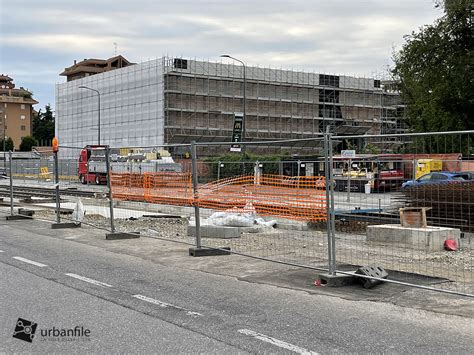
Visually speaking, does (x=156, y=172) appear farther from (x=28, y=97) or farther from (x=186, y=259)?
(x=28, y=97)

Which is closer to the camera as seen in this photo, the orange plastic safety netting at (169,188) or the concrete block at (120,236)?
the orange plastic safety netting at (169,188)

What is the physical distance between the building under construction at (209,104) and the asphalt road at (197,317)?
2295 inches

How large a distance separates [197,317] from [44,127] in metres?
148

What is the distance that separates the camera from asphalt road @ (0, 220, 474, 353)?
525 centimetres

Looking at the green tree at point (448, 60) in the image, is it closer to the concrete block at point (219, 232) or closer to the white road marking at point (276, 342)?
the concrete block at point (219, 232)

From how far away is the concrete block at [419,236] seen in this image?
1038 centimetres

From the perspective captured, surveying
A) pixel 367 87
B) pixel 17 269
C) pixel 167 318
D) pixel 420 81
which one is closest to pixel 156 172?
pixel 17 269

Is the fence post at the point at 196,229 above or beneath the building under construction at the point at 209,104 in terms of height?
beneath

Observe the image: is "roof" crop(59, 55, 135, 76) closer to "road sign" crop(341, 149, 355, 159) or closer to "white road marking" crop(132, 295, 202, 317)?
→ "road sign" crop(341, 149, 355, 159)

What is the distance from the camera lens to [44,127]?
477ft

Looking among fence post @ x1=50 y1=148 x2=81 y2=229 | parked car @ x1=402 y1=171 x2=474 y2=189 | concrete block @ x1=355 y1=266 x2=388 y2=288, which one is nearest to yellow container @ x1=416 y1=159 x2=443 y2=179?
parked car @ x1=402 y1=171 x2=474 y2=189

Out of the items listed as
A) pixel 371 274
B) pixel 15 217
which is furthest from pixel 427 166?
pixel 15 217

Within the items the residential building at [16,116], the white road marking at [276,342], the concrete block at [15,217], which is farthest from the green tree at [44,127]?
the white road marking at [276,342]

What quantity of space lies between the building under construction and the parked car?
185 ft
